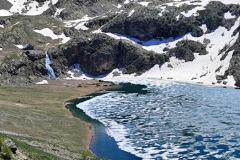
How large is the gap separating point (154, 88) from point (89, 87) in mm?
22018

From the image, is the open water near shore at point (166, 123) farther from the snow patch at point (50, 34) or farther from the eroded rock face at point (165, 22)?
the snow patch at point (50, 34)

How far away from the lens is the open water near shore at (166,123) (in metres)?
43.1

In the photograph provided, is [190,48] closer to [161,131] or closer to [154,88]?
[154,88]

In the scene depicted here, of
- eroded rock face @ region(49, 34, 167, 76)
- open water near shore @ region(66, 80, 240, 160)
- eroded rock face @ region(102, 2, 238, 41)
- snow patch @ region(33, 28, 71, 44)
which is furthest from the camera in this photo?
snow patch @ region(33, 28, 71, 44)

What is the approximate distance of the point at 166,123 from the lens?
5775cm

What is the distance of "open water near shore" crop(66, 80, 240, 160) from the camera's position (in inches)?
1695

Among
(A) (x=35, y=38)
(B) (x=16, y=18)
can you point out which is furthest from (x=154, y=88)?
(B) (x=16, y=18)

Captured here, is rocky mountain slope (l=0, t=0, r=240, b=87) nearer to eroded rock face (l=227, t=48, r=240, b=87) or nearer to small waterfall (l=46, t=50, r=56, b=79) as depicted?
eroded rock face (l=227, t=48, r=240, b=87)

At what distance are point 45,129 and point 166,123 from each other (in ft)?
65.0

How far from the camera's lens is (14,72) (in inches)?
4754

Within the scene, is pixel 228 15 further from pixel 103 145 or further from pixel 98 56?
pixel 103 145

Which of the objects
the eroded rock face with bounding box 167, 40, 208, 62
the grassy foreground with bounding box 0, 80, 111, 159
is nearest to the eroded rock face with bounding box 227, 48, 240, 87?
the eroded rock face with bounding box 167, 40, 208, 62

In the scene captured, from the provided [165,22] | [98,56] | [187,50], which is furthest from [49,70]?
[165,22]

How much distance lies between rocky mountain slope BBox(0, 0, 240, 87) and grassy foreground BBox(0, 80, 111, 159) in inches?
1765
